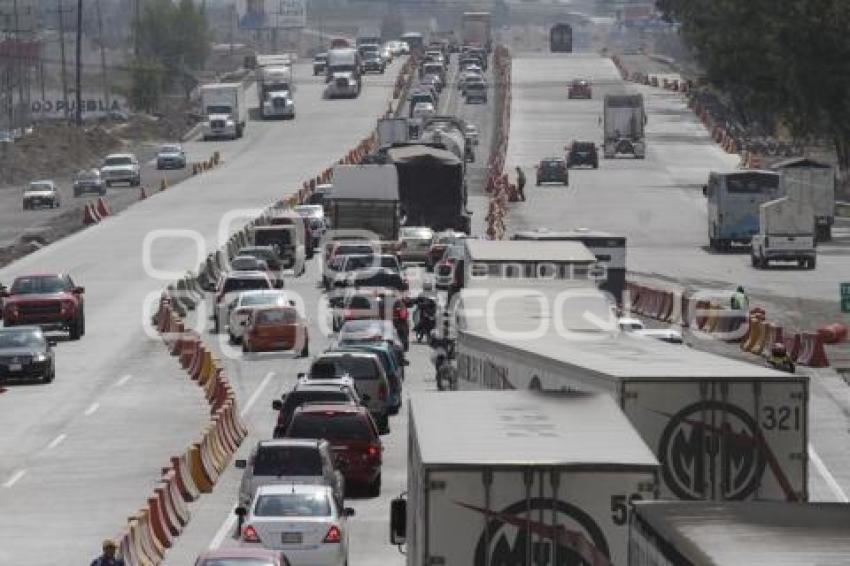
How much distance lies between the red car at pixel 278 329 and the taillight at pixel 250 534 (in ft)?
90.5

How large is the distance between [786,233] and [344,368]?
115 ft

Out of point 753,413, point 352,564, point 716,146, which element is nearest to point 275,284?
point 352,564

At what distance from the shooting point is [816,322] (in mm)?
61719

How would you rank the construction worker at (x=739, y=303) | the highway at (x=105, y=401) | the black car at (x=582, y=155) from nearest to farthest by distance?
the highway at (x=105, y=401), the construction worker at (x=739, y=303), the black car at (x=582, y=155)

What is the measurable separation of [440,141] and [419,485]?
248 feet

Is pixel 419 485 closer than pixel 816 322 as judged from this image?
Yes

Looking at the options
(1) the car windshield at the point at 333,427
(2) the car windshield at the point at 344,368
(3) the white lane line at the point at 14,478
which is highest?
(1) the car windshield at the point at 333,427

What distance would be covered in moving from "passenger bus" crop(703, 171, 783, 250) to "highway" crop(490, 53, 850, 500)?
0.88 meters

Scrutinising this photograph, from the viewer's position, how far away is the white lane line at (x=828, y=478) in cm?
3553

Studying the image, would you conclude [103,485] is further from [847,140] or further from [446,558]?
[847,140]

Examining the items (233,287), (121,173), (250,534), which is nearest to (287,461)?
(250,534)

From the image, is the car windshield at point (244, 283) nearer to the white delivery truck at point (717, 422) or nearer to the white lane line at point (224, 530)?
the white lane line at point (224, 530)

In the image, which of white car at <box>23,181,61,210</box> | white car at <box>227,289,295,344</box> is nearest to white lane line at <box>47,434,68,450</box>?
white car at <box>227,289,295,344</box>

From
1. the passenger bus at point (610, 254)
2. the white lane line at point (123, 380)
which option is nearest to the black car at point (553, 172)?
the passenger bus at point (610, 254)
